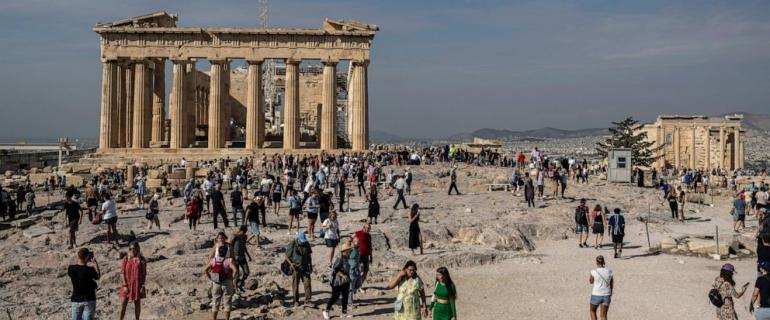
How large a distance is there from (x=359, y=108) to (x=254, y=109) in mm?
7378

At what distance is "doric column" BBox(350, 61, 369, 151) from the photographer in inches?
1881

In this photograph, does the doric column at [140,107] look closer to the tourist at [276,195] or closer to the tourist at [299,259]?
the tourist at [276,195]

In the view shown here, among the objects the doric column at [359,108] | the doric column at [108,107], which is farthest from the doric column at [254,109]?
the doric column at [108,107]

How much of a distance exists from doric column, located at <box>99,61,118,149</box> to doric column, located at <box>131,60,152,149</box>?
1.59 m

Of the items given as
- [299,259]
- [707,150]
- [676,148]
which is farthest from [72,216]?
[707,150]

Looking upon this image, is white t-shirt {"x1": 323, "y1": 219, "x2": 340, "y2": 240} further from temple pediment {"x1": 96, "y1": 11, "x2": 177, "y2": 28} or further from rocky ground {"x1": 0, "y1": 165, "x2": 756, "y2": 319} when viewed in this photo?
temple pediment {"x1": 96, "y1": 11, "x2": 177, "y2": 28}

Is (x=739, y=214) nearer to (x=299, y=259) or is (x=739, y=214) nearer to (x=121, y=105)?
(x=299, y=259)

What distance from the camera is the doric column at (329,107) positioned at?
48.1 metres

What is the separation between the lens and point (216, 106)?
47.9 meters

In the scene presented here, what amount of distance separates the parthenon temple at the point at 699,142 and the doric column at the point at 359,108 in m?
32.5

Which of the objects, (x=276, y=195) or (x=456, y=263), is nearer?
(x=456, y=263)

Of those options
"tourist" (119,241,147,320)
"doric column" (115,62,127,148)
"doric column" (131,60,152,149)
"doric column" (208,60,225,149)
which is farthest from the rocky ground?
"doric column" (115,62,127,148)

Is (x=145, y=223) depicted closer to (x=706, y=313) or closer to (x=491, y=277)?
(x=491, y=277)

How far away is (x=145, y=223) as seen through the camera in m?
22.9
